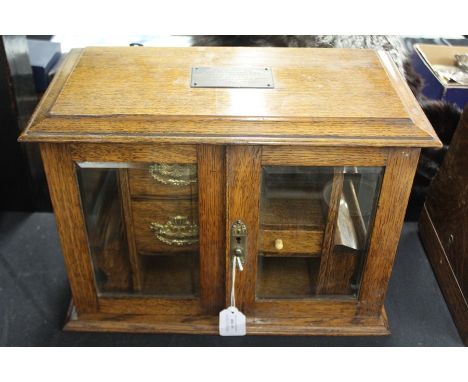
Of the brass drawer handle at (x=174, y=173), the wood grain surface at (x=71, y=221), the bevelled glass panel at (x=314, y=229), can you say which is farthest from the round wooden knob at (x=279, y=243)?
the wood grain surface at (x=71, y=221)

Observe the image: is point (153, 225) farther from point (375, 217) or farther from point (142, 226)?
point (375, 217)

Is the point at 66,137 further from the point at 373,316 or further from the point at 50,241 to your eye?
the point at 373,316

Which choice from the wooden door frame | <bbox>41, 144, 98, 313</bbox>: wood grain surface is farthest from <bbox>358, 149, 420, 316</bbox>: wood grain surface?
<bbox>41, 144, 98, 313</bbox>: wood grain surface

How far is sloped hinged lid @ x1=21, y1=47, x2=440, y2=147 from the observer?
0.98 m

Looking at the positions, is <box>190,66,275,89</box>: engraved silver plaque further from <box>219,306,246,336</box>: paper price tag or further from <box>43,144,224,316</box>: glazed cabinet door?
<box>219,306,246,336</box>: paper price tag

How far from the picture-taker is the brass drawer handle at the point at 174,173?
3.48 feet

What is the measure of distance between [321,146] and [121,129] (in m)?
0.34

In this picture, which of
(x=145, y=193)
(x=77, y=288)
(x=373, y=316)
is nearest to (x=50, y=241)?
(x=77, y=288)

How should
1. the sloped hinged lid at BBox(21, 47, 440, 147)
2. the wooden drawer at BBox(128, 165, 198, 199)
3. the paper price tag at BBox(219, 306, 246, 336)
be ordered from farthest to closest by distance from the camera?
the paper price tag at BBox(219, 306, 246, 336) → the wooden drawer at BBox(128, 165, 198, 199) → the sloped hinged lid at BBox(21, 47, 440, 147)

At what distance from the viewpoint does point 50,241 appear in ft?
4.92


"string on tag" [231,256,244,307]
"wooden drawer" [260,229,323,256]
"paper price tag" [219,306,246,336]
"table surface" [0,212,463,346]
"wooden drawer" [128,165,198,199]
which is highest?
"wooden drawer" [128,165,198,199]

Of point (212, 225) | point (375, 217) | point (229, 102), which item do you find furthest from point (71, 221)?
point (375, 217)

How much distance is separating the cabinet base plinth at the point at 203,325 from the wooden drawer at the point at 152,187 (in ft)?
0.98

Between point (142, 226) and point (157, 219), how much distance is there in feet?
0.11
